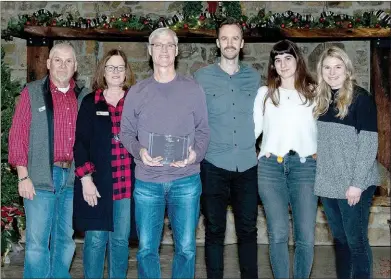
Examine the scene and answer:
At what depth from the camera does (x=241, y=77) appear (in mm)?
3779

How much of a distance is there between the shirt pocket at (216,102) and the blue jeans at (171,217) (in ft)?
1.38

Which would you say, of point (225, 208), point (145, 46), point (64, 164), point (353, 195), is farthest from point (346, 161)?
point (145, 46)

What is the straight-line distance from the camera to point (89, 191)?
3607 millimetres

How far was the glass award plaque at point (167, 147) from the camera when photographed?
3.39 m

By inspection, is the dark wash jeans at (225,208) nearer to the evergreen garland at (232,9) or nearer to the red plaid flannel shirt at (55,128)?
the red plaid flannel shirt at (55,128)

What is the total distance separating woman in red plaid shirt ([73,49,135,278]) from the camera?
361 cm

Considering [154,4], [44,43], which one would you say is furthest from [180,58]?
[44,43]

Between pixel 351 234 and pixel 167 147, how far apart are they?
1125mm

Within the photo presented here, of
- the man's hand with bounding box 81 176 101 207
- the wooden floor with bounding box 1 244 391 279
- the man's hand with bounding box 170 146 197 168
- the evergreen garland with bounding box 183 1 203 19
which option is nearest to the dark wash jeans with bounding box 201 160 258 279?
the man's hand with bounding box 170 146 197 168

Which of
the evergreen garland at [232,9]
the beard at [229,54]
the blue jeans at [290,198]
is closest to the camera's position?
the blue jeans at [290,198]

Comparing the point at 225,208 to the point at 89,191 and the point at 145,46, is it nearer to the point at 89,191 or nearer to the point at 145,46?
the point at 89,191

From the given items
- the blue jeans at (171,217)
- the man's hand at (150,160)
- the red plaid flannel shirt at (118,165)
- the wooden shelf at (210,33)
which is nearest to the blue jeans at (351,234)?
the blue jeans at (171,217)

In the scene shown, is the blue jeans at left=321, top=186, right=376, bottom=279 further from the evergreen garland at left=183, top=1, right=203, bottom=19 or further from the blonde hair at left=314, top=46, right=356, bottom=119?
the evergreen garland at left=183, top=1, right=203, bottom=19

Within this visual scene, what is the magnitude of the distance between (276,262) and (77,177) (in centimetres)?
125
